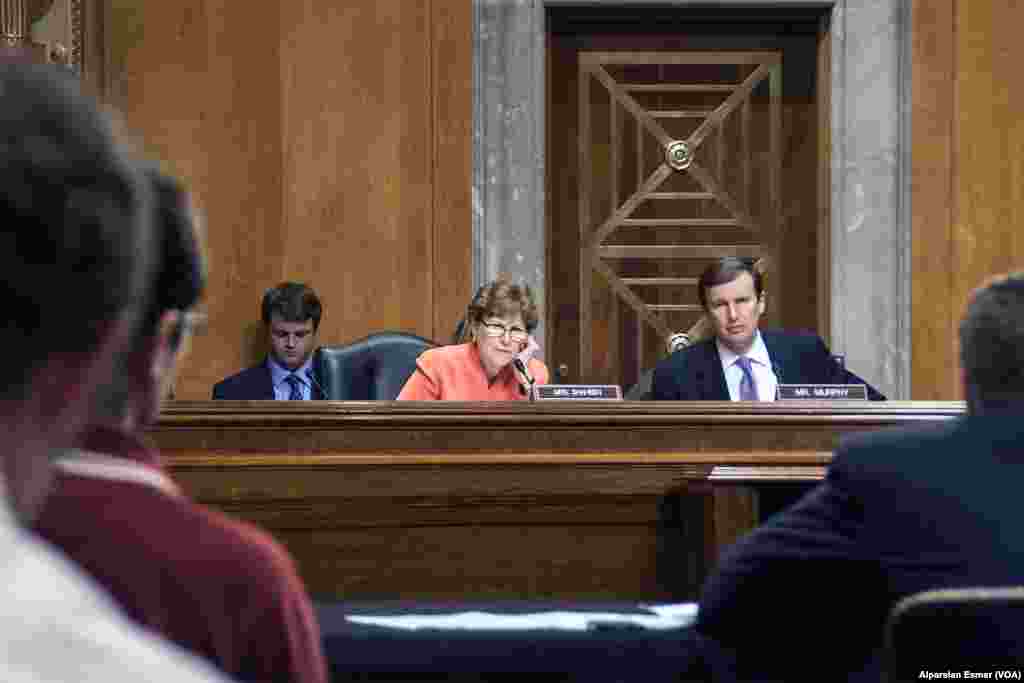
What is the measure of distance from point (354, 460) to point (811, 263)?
3.37 metres

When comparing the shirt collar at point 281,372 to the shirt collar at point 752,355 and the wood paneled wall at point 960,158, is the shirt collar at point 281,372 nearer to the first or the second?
the shirt collar at point 752,355

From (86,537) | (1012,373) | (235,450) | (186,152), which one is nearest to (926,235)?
(186,152)

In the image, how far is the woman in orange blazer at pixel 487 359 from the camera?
4.80m

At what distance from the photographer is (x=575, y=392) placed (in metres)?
4.19

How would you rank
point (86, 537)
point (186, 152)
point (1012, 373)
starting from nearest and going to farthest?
point (86, 537) → point (1012, 373) → point (186, 152)

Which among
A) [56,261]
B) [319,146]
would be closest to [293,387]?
[319,146]

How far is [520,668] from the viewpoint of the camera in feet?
5.31

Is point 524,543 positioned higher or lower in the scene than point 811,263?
lower

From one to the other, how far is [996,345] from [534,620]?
60 centimetres

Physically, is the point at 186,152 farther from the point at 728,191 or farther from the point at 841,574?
the point at 841,574

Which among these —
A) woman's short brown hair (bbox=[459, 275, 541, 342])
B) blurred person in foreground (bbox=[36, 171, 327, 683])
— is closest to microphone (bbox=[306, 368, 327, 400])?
woman's short brown hair (bbox=[459, 275, 541, 342])

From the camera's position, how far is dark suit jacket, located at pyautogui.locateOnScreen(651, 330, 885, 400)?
4836 millimetres

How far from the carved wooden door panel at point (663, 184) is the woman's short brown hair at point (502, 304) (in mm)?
1662

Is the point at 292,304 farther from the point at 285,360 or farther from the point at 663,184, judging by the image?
the point at 663,184
